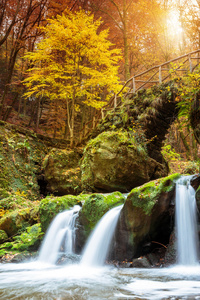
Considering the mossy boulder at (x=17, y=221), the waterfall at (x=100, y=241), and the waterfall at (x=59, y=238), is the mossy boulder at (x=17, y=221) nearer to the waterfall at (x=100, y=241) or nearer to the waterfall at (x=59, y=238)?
the waterfall at (x=59, y=238)

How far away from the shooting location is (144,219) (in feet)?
16.3

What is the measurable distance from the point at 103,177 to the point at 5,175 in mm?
4654

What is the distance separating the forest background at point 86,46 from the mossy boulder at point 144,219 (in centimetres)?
285

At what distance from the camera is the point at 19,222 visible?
7.07 meters

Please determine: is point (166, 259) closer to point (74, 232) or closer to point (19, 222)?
point (74, 232)

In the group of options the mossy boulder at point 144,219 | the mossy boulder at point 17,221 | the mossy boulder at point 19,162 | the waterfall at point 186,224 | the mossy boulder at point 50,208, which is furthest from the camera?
the mossy boulder at point 19,162

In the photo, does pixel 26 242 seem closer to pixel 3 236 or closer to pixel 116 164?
pixel 3 236

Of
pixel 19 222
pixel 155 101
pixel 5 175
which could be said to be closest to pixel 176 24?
pixel 155 101

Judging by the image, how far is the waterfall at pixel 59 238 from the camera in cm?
583

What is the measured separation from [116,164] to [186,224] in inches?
190

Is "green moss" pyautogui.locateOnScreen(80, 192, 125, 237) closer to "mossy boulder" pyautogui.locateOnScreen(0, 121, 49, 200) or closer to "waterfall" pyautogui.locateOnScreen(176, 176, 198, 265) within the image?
"waterfall" pyautogui.locateOnScreen(176, 176, 198, 265)

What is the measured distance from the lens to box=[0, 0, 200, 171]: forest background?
38.5 ft

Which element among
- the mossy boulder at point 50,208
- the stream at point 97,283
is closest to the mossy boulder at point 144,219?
the stream at point 97,283

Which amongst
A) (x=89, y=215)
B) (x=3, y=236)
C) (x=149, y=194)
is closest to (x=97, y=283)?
(x=149, y=194)
